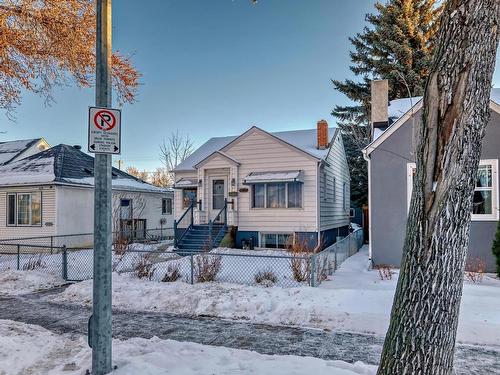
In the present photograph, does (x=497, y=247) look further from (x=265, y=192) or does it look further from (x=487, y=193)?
(x=265, y=192)

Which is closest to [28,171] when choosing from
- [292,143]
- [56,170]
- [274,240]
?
[56,170]

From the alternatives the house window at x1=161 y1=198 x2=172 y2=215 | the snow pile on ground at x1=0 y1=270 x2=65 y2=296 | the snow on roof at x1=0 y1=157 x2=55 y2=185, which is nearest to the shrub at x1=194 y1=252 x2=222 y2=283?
the snow pile on ground at x1=0 y1=270 x2=65 y2=296

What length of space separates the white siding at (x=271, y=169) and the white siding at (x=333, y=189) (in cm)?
75

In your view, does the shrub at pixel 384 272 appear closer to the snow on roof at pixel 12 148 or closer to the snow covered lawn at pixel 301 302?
the snow covered lawn at pixel 301 302

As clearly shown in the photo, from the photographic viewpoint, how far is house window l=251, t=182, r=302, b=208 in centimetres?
1598

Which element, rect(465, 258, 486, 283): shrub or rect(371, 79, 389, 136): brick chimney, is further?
rect(371, 79, 389, 136): brick chimney

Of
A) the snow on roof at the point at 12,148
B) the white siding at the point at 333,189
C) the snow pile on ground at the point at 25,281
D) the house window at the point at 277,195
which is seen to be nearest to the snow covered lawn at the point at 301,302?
the snow pile on ground at the point at 25,281

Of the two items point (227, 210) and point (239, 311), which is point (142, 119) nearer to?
point (227, 210)

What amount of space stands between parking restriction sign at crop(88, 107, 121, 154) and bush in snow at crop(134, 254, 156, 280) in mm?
6102

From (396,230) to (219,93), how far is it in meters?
12.7

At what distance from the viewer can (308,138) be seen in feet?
61.9

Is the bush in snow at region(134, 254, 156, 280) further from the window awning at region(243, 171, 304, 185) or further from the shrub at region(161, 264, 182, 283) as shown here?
the window awning at region(243, 171, 304, 185)

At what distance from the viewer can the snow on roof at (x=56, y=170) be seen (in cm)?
1744

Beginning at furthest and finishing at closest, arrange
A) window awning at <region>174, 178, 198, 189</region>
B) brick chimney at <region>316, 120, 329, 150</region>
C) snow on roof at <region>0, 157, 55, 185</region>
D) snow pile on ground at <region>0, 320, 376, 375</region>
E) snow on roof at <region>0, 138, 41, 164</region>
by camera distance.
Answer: snow on roof at <region>0, 138, 41, 164</region>, window awning at <region>174, 178, 198, 189</region>, snow on roof at <region>0, 157, 55, 185</region>, brick chimney at <region>316, 120, 329, 150</region>, snow pile on ground at <region>0, 320, 376, 375</region>
